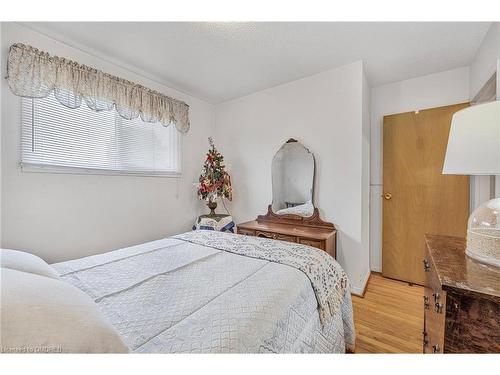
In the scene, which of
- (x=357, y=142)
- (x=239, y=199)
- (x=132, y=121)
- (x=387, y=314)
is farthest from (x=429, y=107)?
(x=132, y=121)

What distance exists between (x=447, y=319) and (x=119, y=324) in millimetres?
1117

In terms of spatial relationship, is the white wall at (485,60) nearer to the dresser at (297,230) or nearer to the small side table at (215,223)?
the dresser at (297,230)

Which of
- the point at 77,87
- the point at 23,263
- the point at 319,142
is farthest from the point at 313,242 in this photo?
the point at 77,87

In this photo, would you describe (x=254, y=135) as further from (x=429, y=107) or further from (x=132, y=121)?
(x=429, y=107)

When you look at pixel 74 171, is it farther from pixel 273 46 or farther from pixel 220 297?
pixel 273 46

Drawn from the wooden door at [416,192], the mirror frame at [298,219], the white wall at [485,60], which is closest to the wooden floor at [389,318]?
the wooden door at [416,192]

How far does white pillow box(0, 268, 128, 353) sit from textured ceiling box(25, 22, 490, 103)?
1878mm

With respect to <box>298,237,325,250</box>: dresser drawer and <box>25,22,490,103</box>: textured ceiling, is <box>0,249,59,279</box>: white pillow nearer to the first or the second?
<box>25,22,490,103</box>: textured ceiling

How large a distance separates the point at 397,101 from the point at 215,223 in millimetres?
2669

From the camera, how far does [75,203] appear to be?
200 cm

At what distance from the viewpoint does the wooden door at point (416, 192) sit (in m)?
2.41

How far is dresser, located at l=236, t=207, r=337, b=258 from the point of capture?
7.25 ft

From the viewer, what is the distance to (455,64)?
2316mm

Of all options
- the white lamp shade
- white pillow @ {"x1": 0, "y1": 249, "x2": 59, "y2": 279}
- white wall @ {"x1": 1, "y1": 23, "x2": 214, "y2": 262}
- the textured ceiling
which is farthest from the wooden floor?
the textured ceiling
